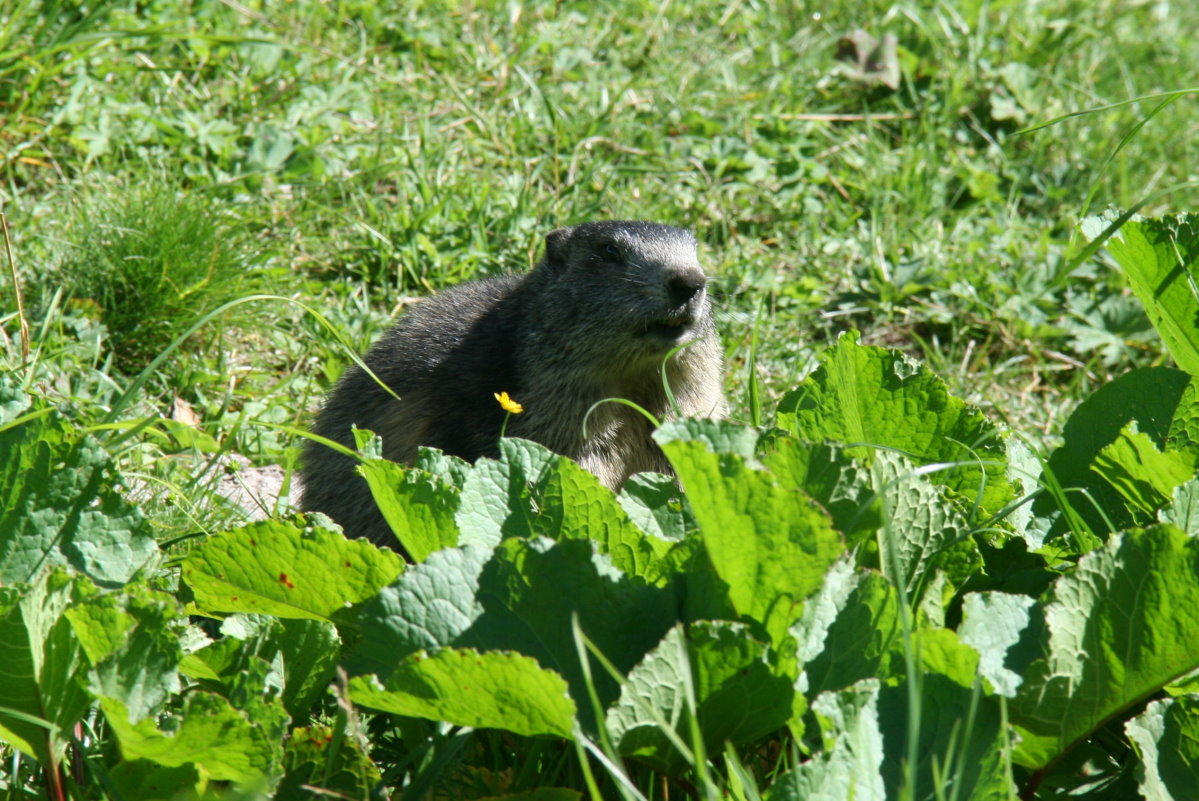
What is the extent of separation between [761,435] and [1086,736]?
84 centimetres

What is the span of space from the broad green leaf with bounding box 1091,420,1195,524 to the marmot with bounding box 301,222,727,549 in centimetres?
162

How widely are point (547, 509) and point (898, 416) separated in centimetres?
87

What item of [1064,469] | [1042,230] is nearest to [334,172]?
[1042,230]

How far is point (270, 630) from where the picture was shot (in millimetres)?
2359

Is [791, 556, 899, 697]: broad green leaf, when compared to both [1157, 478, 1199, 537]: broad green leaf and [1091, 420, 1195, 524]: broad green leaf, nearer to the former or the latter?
[1157, 478, 1199, 537]: broad green leaf

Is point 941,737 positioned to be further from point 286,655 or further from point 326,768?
point 286,655

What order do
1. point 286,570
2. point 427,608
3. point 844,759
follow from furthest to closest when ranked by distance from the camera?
point 286,570, point 427,608, point 844,759

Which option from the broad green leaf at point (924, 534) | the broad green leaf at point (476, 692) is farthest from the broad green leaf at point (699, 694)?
the broad green leaf at point (924, 534)

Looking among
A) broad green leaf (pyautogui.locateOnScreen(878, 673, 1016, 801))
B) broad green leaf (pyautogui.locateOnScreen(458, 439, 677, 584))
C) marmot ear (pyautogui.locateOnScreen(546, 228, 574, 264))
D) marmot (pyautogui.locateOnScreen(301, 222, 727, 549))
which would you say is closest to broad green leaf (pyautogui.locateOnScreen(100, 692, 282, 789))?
broad green leaf (pyautogui.locateOnScreen(458, 439, 677, 584))

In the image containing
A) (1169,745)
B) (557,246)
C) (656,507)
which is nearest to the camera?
(1169,745)

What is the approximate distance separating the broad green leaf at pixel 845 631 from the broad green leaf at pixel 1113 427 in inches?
31.2

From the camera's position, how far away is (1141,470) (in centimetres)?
266

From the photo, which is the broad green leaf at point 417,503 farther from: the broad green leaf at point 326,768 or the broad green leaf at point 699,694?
the broad green leaf at point 699,694

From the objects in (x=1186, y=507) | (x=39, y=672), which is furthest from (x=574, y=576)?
(x=1186, y=507)
